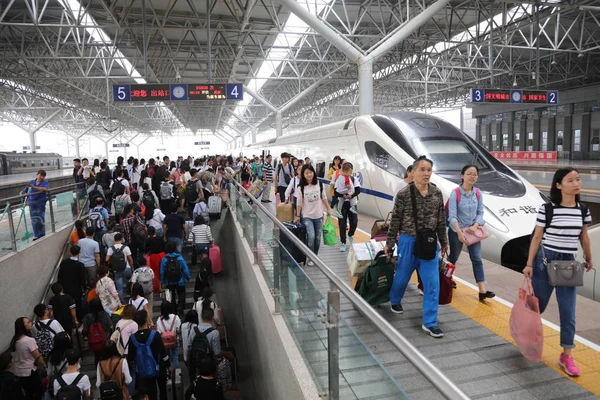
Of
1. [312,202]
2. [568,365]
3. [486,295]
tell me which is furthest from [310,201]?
[568,365]

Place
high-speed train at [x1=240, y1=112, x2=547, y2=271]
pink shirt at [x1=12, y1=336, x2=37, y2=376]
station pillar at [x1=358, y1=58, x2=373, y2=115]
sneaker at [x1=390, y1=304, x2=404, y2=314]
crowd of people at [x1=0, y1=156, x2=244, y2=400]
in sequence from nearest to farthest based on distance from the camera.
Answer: sneaker at [x1=390, y1=304, x2=404, y2=314], crowd of people at [x1=0, y1=156, x2=244, y2=400], pink shirt at [x1=12, y1=336, x2=37, y2=376], high-speed train at [x1=240, y1=112, x2=547, y2=271], station pillar at [x1=358, y1=58, x2=373, y2=115]

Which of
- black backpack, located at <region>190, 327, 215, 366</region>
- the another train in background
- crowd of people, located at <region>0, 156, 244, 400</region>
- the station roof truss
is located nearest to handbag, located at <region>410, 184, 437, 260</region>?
crowd of people, located at <region>0, 156, 244, 400</region>

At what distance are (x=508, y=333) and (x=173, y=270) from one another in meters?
5.45

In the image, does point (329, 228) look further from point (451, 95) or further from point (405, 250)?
point (451, 95)

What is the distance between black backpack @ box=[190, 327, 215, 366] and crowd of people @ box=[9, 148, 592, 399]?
0.04 meters

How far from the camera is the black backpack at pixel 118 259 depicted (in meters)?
7.73

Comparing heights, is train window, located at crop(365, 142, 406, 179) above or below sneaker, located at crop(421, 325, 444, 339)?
above

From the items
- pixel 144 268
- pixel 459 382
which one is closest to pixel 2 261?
pixel 144 268

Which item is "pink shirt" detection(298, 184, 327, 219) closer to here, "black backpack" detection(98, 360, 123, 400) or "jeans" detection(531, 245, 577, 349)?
"jeans" detection(531, 245, 577, 349)

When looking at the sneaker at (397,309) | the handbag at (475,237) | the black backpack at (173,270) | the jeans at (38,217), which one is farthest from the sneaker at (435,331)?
the jeans at (38,217)

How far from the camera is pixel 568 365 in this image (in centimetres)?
342

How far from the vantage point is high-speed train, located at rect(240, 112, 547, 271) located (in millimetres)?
6500

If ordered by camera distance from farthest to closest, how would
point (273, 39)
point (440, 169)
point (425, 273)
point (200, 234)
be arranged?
point (273, 39), point (200, 234), point (440, 169), point (425, 273)

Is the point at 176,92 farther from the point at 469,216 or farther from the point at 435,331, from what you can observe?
the point at 435,331
